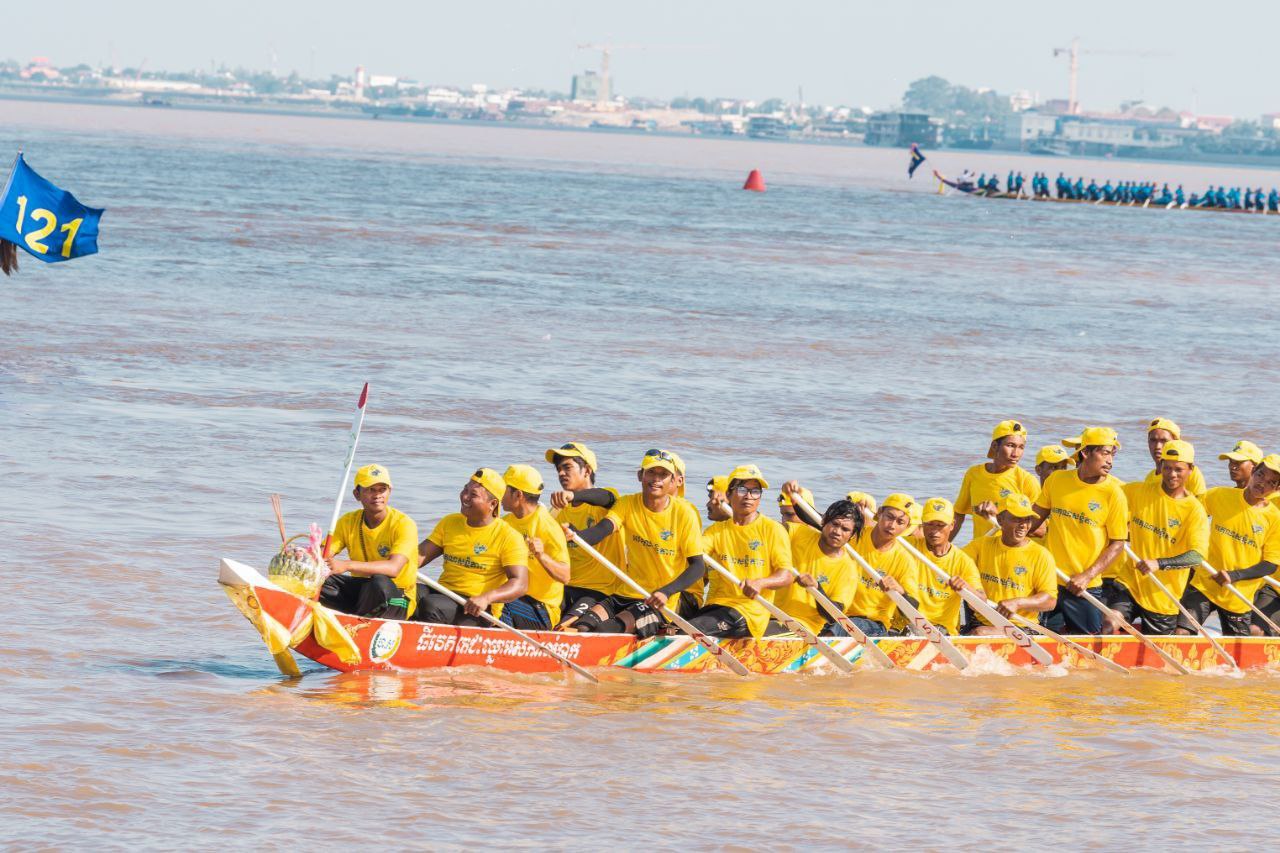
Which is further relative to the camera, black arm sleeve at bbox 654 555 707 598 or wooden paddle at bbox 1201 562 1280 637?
wooden paddle at bbox 1201 562 1280 637

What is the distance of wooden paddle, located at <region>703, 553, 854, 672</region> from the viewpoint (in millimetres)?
12922

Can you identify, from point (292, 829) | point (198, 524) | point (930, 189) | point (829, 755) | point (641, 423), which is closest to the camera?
point (292, 829)

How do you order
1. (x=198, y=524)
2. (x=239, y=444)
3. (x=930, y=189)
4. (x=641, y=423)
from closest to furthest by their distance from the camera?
1. (x=198, y=524)
2. (x=239, y=444)
3. (x=641, y=423)
4. (x=930, y=189)

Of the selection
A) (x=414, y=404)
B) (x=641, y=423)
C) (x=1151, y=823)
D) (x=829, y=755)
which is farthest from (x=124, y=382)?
(x=1151, y=823)

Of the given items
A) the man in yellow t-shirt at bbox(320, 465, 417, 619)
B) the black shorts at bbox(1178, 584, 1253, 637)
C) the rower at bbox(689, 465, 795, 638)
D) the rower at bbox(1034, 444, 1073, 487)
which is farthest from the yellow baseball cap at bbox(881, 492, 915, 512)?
the man in yellow t-shirt at bbox(320, 465, 417, 619)

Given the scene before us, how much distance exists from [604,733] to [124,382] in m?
15.2

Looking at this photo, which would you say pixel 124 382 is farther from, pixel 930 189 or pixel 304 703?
pixel 930 189

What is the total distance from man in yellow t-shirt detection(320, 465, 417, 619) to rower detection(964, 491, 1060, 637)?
4268 millimetres

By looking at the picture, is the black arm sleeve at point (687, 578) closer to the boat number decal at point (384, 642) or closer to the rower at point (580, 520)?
the rower at point (580, 520)

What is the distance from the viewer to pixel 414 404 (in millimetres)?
24906

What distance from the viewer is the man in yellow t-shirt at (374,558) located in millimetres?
12133

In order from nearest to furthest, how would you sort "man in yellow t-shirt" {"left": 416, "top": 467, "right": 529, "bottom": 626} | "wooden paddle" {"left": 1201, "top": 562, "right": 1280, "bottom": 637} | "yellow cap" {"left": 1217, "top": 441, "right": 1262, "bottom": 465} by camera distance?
"man in yellow t-shirt" {"left": 416, "top": 467, "right": 529, "bottom": 626}
"wooden paddle" {"left": 1201, "top": 562, "right": 1280, "bottom": 637}
"yellow cap" {"left": 1217, "top": 441, "right": 1262, "bottom": 465}

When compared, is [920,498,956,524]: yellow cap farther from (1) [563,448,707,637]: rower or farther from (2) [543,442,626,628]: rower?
(2) [543,442,626,628]: rower

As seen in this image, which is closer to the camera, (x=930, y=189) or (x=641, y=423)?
(x=641, y=423)
